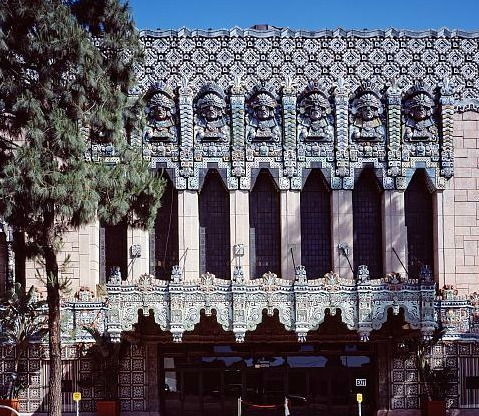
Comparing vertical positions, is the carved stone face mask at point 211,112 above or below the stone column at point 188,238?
above

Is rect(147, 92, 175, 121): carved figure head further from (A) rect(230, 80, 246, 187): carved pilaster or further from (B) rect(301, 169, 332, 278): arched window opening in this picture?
(B) rect(301, 169, 332, 278): arched window opening

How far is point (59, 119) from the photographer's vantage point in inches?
1129

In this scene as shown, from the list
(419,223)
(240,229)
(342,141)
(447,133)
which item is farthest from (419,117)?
(240,229)

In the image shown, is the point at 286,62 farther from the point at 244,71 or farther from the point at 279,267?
the point at 279,267

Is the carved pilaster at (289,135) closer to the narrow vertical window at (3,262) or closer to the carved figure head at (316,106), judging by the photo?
the carved figure head at (316,106)

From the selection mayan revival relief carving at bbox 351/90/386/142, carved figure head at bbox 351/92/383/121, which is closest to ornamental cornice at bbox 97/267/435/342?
mayan revival relief carving at bbox 351/90/386/142

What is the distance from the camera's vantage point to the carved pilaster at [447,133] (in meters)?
38.5

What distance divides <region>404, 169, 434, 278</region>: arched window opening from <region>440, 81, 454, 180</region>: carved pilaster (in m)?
0.81

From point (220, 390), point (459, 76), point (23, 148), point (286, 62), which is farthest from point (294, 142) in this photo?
point (23, 148)

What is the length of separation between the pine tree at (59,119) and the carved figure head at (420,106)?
11.9 m

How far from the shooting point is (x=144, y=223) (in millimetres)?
31078

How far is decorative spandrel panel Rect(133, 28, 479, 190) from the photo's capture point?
3828cm

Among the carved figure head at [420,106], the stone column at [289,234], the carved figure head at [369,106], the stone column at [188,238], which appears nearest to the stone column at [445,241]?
the carved figure head at [420,106]

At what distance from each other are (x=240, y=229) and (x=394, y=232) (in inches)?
208
